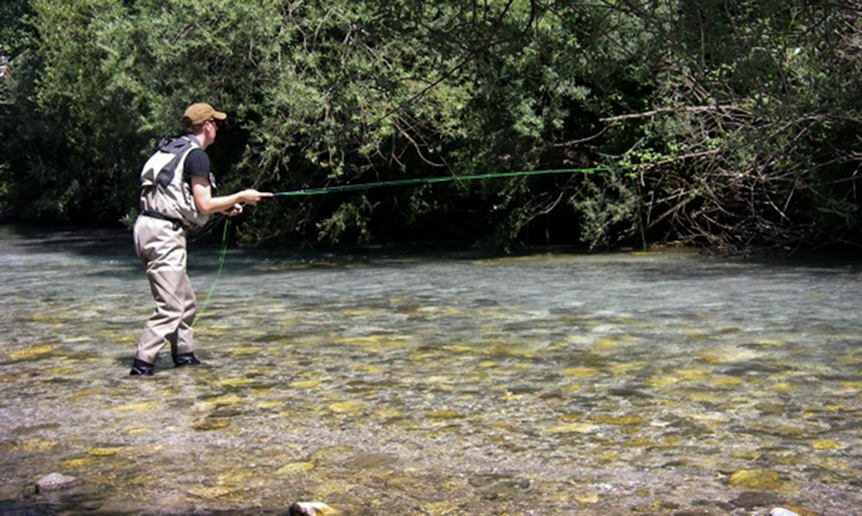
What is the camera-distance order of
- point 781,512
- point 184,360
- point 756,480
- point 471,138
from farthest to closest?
point 471,138, point 184,360, point 756,480, point 781,512

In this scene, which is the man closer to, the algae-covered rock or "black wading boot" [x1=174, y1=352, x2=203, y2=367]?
"black wading boot" [x1=174, y1=352, x2=203, y2=367]

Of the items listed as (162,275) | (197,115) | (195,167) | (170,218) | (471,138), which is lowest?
(162,275)

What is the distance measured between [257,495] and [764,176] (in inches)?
436

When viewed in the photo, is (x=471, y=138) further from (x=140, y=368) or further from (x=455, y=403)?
(x=455, y=403)

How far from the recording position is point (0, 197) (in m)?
38.0

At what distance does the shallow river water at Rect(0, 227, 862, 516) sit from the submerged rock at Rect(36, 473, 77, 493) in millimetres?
51

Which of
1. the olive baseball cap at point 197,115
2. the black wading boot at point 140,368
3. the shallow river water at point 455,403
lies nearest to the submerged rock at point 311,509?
the shallow river water at point 455,403

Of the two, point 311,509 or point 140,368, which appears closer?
point 311,509

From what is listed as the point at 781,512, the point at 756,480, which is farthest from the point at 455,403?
the point at 781,512

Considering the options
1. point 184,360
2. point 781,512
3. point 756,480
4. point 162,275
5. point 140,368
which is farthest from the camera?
point 184,360

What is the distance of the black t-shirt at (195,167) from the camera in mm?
8031

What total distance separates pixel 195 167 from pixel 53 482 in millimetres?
3189

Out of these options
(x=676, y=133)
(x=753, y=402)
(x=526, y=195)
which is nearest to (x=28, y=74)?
(x=526, y=195)

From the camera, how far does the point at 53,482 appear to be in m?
5.24
